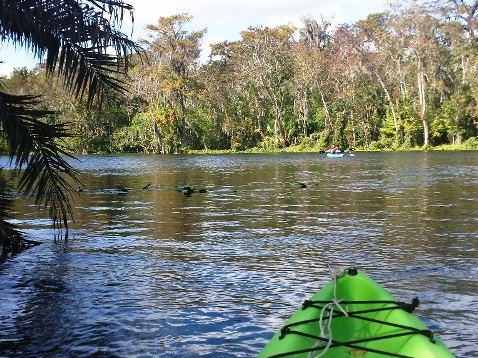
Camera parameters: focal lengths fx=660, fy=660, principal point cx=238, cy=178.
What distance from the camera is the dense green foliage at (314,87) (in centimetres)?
6662

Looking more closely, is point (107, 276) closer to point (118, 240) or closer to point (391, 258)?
point (118, 240)

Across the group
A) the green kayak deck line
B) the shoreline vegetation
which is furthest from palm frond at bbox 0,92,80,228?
the shoreline vegetation

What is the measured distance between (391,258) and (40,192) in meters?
5.79

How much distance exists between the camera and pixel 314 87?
244 ft

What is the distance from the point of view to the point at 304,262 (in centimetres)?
1090

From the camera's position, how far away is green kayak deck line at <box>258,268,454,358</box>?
4.83 meters

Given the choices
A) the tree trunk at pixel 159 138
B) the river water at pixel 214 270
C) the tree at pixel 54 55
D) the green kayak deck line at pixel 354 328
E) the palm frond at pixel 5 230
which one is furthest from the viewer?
the tree trunk at pixel 159 138

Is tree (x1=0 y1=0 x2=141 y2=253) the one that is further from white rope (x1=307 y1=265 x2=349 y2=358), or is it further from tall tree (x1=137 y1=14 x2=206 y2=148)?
tall tree (x1=137 y1=14 x2=206 y2=148)

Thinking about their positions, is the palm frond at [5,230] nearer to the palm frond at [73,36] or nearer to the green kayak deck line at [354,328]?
the palm frond at [73,36]

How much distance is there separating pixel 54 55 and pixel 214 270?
4084 mm

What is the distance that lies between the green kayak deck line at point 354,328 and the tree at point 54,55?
4.51 meters

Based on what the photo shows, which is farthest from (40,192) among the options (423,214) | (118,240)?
(423,214)

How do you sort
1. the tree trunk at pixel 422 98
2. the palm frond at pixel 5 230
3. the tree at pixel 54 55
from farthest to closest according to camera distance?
the tree trunk at pixel 422 98, the palm frond at pixel 5 230, the tree at pixel 54 55

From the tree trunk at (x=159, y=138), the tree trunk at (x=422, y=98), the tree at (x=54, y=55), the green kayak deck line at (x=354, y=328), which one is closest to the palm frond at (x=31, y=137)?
the tree at (x=54, y=55)
